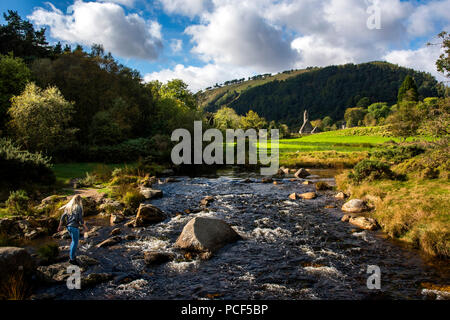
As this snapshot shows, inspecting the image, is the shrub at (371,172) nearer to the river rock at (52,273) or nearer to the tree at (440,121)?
the tree at (440,121)

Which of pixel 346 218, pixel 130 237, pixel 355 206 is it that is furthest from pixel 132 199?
pixel 355 206

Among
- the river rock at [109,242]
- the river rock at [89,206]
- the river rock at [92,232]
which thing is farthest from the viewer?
the river rock at [89,206]

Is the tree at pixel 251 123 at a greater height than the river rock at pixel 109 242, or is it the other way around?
the tree at pixel 251 123

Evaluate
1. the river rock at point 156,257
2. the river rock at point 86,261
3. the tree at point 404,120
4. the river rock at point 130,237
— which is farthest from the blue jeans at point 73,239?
the tree at point 404,120

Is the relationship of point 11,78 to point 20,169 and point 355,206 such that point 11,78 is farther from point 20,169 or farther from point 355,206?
point 355,206

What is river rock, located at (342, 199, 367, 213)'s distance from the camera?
56.1 ft

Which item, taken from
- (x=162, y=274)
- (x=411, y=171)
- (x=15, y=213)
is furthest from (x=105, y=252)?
(x=411, y=171)

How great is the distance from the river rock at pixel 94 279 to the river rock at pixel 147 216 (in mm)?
5653

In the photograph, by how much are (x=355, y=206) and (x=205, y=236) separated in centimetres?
1081

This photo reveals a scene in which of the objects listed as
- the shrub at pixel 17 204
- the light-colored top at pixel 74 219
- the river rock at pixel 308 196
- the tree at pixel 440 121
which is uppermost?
the tree at pixel 440 121

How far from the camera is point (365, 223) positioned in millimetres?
14438

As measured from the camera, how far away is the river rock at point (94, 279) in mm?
9127

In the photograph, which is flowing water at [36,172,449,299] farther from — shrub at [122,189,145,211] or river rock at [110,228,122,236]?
shrub at [122,189,145,211]

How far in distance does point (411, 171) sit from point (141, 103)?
5551cm
